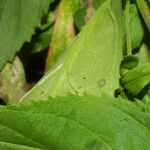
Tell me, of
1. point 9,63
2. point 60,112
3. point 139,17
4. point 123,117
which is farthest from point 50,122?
point 9,63

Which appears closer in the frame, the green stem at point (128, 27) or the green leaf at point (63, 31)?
the green stem at point (128, 27)

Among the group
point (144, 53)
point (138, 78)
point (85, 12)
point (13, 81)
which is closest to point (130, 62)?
point (138, 78)

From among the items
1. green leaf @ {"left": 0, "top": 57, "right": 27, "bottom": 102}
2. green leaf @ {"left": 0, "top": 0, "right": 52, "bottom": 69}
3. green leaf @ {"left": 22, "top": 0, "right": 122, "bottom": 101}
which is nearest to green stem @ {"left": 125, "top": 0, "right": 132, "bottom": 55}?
green leaf @ {"left": 22, "top": 0, "right": 122, "bottom": 101}

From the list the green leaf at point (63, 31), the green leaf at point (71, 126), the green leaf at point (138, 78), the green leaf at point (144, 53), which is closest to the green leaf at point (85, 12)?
the green leaf at point (63, 31)

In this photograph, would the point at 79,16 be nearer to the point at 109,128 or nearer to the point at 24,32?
the point at 24,32

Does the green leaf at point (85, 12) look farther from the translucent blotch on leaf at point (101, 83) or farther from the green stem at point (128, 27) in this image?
the translucent blotch on leaf at point (101, 83)

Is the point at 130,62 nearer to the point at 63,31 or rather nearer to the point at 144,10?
the point at 144,10
